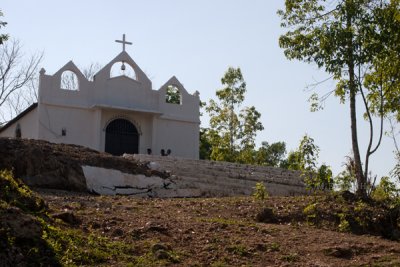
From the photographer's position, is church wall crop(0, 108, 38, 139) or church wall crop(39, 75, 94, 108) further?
church wall crop(0, 108, 38, 139)

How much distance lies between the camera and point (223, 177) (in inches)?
723

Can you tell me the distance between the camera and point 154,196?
15.0 meters

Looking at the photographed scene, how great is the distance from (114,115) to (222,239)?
1881 cm

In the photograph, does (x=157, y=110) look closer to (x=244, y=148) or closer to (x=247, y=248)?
(x=244, y=148)

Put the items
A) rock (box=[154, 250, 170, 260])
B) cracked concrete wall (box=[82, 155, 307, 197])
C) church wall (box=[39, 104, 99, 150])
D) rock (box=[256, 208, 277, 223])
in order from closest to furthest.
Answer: rock (box=[154, 250, 170, 260]), rock (box=[256, 208, 277, 223]), cracked concrete wall (box=[82, 155, 307, 197]), church wall (box=[39, 104, 99, 150])

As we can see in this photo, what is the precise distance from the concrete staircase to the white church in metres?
6.46

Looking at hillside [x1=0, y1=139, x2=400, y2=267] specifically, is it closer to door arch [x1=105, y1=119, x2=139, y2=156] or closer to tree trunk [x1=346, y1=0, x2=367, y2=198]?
tree trunk [x1=346, y1=0, x2=367, y2=198]

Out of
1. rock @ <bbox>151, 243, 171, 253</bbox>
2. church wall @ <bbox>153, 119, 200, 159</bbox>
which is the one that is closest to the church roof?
church wall @ <bbox>153, 119, 200, 159</bbox>

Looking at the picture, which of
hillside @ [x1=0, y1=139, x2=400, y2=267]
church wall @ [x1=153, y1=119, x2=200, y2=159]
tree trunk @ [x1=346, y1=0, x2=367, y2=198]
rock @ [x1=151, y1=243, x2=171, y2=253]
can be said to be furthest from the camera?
church wall @ [x1=153, y1=119, x2=200, y2=159]

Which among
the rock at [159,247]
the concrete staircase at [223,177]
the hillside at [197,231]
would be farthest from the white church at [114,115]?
the rock at [159,247]

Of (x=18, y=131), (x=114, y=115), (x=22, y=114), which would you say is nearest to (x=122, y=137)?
(x=114, y=115)

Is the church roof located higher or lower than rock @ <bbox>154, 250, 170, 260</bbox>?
higher

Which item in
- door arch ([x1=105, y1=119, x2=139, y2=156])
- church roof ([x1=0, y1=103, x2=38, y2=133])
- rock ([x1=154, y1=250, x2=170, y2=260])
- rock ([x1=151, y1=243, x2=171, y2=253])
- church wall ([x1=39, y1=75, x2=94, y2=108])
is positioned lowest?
rock ([x1=154, y1=250, x2=170, y2=260])

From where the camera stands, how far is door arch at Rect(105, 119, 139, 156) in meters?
25.9
